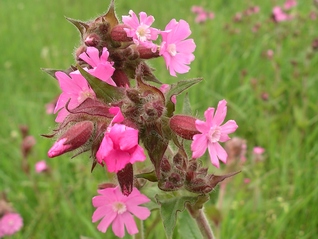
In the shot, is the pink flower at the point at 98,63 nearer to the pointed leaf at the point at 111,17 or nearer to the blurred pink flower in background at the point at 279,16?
the pointed leaf at the point at 111,17

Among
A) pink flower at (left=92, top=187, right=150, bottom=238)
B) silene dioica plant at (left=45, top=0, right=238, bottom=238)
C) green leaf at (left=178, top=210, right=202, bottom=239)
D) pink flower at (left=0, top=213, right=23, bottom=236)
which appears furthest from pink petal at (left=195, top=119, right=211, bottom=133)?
pink flower at (left=0, top=213, right=23, bottom=236)

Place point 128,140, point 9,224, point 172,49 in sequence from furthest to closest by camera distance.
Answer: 1. point 9,224
2. point 172,49
3. point 128,140

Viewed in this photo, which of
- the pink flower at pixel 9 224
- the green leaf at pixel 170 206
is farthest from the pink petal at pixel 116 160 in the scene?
the pink flower at pixel 9 224

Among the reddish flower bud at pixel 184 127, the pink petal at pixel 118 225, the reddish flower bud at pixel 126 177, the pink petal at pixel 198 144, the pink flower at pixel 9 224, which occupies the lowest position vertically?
the pink flower at pixel 9 224

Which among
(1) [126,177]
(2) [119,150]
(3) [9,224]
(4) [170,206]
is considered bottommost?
(3) [9,224]

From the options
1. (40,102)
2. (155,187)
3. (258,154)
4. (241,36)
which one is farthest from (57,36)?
(155,187)

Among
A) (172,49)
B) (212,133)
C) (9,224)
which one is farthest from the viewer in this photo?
(9,224)

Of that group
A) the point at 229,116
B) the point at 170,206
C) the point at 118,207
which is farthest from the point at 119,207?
the point at 229,116

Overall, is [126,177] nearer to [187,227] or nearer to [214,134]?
[214,134]
